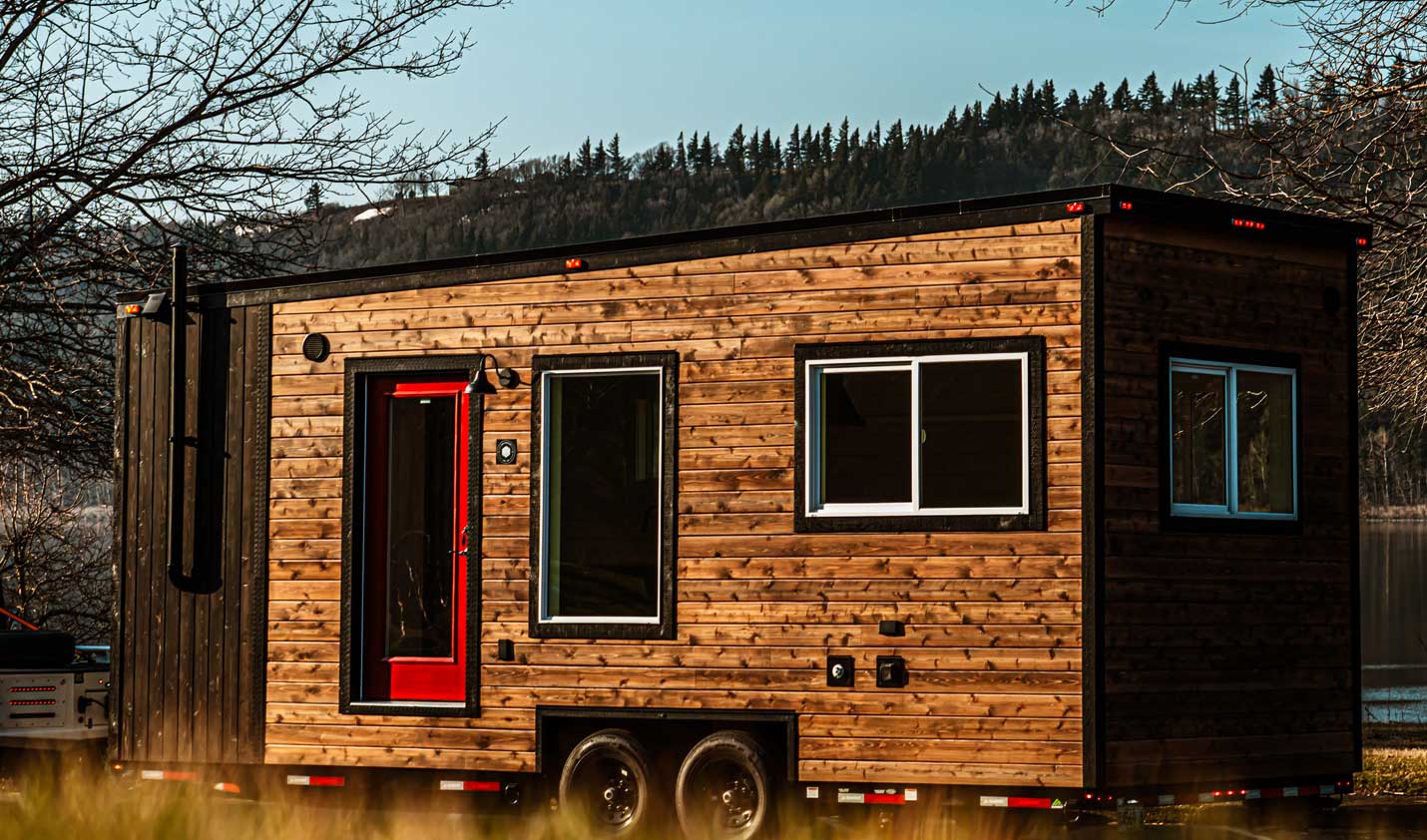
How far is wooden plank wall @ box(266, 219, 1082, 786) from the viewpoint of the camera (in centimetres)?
855

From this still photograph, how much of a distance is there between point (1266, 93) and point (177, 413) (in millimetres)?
8207

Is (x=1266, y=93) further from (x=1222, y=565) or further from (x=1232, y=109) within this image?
(x=1222, y=565)

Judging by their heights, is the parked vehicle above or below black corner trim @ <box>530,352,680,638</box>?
below

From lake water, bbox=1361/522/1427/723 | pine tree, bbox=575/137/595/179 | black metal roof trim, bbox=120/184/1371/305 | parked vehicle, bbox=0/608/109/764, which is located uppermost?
pine tree, bbox=575/137/595/179

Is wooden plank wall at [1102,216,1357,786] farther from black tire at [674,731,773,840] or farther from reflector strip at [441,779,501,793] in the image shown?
reflector strip at [441,779,501,793]

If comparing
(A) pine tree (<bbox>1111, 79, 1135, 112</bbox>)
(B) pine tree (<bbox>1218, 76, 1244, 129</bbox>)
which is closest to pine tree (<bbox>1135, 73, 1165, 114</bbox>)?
(A) pine tree (<bbox>1111, 79, 1135, 112</bbox>)

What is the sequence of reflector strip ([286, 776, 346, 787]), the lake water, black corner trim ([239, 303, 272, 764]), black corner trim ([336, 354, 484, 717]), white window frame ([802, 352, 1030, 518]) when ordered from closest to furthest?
1. white window frame ([802, 352, 1030, 518])
2. black corner trim ([336, 354, 484, 717])
3. reflector strip ([286, 776, 346, 787])
4. black corner trim ([239, 303, 272, 764])
5. the lake water

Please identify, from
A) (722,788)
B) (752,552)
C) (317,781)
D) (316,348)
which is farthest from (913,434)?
(317,781)

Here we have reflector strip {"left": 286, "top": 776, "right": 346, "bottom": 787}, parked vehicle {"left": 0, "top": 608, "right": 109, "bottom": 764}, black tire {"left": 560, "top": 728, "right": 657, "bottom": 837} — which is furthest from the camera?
parked vehicle {"left": 0, "top": 608, "right": 109, "bottom": 764}

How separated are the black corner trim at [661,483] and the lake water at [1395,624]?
680cm

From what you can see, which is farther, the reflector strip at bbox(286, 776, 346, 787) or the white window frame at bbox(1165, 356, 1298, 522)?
the reflector strip at bbox(286, 776, 346, 787)

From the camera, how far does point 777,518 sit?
9.16 m

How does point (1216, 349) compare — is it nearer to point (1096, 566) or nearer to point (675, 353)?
point (1096, 566)

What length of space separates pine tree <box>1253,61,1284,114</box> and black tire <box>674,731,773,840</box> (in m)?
6.53
